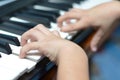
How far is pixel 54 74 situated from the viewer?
2.84ft

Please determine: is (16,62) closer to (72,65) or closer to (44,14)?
(72,65)

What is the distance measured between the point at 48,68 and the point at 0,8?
12.2 inches

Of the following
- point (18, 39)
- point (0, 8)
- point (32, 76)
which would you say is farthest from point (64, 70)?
point (0, 8)

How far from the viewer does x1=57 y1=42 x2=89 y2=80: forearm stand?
28.3 inches

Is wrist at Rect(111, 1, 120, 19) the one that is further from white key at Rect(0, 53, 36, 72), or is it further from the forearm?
white key at Rect(0, 53, 36, 72)

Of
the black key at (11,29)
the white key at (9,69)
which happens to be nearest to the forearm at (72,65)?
the white key at (9,69)

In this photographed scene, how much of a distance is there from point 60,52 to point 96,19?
1.00 ft

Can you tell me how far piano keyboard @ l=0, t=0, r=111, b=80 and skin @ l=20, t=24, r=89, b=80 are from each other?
0.09 feet

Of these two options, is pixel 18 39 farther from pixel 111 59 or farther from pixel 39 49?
pixel 111 59

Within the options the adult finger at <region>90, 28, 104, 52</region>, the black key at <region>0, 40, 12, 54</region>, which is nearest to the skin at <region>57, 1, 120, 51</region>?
the adult finger at <region>90, 28, 104, 52</region>

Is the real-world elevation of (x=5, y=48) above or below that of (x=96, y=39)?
above

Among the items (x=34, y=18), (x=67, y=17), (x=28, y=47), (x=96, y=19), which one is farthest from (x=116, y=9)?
(x=28, y=47)

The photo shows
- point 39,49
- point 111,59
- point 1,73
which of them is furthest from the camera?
point 111,59

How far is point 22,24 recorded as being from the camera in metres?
0.98
